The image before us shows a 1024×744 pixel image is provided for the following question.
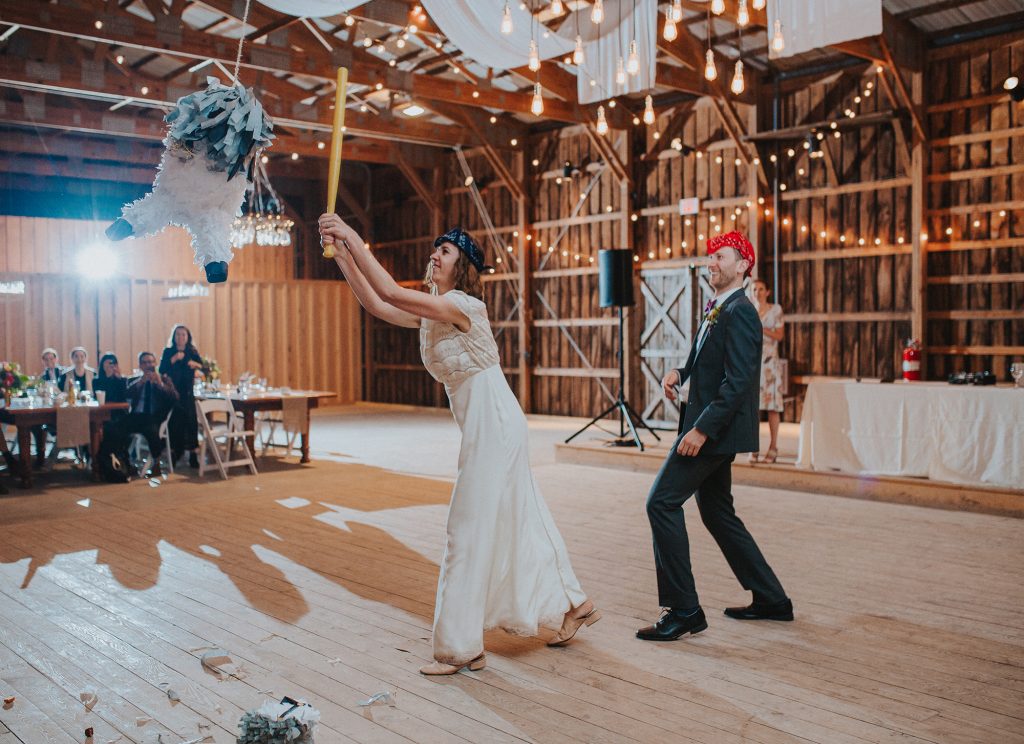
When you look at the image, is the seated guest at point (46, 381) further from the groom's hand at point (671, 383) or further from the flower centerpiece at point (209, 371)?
the groom's hand at point (671, 383)

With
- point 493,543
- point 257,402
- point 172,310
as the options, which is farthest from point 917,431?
point 172,310

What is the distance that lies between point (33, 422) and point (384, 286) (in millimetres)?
6282

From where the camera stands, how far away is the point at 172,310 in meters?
15.7

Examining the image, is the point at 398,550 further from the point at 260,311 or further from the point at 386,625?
the point at 260,311

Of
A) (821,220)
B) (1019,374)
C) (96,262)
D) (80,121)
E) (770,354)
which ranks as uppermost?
(80,121)

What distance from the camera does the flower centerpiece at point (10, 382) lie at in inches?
327

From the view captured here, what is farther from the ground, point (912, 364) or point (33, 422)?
point (912, 364)

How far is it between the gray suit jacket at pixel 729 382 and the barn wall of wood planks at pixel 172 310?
505 inches

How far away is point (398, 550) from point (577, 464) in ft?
13.2

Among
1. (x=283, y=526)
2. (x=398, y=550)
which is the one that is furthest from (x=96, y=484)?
(x=398, y=550)

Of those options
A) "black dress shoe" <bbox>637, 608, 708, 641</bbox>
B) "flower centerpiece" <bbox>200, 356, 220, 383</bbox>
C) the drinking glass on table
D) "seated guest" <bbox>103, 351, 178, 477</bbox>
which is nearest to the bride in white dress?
"black dress shoe" <bbox>637, 608, 708, 641</bbox>

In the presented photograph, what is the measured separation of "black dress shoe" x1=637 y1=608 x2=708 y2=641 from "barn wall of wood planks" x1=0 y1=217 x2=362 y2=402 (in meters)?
12.9

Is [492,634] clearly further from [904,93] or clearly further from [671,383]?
[904,93]

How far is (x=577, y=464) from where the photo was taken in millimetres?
9234
